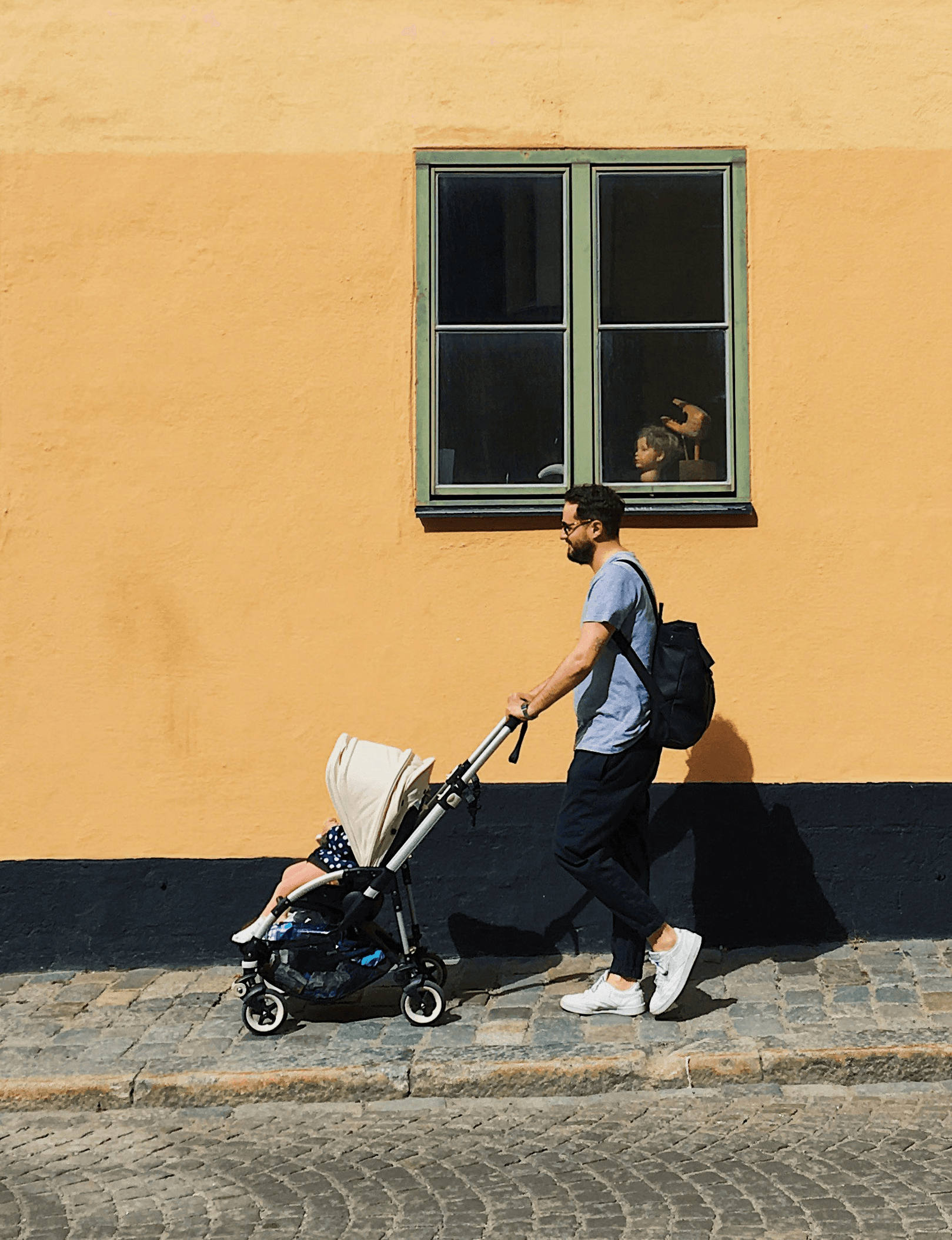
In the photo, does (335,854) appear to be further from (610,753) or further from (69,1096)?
(69,1096)

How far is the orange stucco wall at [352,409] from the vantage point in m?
6.99

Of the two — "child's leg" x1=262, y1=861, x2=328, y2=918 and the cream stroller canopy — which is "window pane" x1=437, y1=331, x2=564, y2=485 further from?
"child's leg" x1=262, y1=861, x2=328, y2=918

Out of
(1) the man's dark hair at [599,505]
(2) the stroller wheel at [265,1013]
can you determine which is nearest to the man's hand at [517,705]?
(1) the man's dark hair at [599,505]

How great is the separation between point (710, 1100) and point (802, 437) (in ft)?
10.2

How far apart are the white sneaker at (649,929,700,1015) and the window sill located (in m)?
1.99

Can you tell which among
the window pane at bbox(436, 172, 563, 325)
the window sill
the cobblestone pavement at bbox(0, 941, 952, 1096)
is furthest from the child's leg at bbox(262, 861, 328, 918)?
the window pane at bbox(436, 172, 563, 325)

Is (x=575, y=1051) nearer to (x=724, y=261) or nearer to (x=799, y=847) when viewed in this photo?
(x=799, y=847)

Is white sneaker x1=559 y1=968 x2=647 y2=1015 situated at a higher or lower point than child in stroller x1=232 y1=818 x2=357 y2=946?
lower

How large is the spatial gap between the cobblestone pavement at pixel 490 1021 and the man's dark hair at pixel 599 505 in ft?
6.43

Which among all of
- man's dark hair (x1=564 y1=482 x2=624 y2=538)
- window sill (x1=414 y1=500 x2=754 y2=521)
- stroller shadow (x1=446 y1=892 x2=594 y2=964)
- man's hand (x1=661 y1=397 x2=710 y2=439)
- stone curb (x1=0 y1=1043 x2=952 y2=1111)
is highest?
man's hand (x1=661 y1=397 x2=710 y2=439)

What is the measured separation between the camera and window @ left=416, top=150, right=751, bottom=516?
7.06 metres

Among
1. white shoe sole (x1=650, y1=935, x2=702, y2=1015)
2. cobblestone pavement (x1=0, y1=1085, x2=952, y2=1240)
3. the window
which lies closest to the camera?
cobblestone pavement (x1=0, y1=1085, x2=952, y2=1240)

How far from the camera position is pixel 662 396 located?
7125 mm

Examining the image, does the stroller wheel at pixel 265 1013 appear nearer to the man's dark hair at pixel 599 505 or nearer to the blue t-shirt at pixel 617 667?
the blue t-shirt at pixel 617 667
